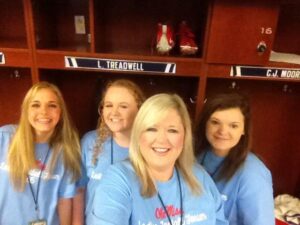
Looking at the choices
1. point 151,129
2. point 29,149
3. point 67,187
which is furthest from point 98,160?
point 151,129

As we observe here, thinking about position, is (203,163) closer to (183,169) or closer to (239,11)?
(183,169)

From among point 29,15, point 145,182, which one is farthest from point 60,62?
point 145,182

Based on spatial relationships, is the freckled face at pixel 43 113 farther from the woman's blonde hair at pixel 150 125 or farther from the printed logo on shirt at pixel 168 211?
the printed logo on shirt at pixel 168 211

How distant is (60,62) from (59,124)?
305mm

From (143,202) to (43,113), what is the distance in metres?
0.62

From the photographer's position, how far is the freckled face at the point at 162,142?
3.36ft

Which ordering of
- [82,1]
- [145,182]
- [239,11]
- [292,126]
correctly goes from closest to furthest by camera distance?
[145,182] < [239,11] < [82,1] < [292,126]

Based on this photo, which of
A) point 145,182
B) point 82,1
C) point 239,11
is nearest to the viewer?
point 145,182

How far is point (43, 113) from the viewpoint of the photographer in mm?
1303

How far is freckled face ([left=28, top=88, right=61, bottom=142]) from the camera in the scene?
1305mm

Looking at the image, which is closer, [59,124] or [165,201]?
[165,201]

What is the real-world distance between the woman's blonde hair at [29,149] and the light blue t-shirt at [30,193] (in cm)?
3

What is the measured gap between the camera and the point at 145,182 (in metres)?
1.00

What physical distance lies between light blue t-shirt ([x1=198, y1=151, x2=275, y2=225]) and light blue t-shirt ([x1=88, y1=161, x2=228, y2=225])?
0.49 ft
